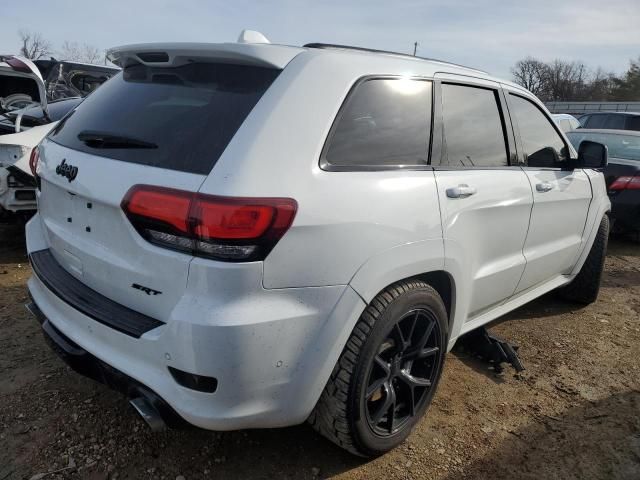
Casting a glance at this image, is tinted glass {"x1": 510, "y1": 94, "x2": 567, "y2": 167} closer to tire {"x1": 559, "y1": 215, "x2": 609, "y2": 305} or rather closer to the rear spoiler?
tire {"x1": 559, "y1": 215, "x2": 609, "y2": 305}

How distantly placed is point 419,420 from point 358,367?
745mm

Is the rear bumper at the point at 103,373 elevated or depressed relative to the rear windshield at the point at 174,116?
depressed

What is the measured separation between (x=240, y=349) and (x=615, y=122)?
11497 millimetres

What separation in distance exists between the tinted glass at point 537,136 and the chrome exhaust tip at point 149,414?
2.56m

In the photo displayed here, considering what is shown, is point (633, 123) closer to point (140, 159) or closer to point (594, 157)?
point (594, 157)

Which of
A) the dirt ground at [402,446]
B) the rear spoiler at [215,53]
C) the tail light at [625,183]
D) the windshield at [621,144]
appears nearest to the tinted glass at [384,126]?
the rear spoiler at [215,53]

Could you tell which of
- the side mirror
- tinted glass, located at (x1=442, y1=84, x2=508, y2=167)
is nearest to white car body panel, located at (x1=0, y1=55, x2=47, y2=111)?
tinted glass, located at (x1=442, y1=84, x2=508, y2=167)

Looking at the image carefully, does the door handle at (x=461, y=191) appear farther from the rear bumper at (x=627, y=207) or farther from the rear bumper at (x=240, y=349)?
the rear bumper at (x=627, y=207)

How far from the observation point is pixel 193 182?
1.73m

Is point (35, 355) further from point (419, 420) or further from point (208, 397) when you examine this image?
point (419, 420)

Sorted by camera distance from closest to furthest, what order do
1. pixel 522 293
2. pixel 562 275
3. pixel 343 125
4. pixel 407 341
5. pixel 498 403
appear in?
pixel 343 125
pixel 407 341
pixel 498 403
pixel 522 293
pixel 562 275

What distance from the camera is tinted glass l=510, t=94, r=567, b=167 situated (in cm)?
322

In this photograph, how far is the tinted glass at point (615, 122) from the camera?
1064 cm

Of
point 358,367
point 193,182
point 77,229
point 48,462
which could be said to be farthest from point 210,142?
point 48,462
